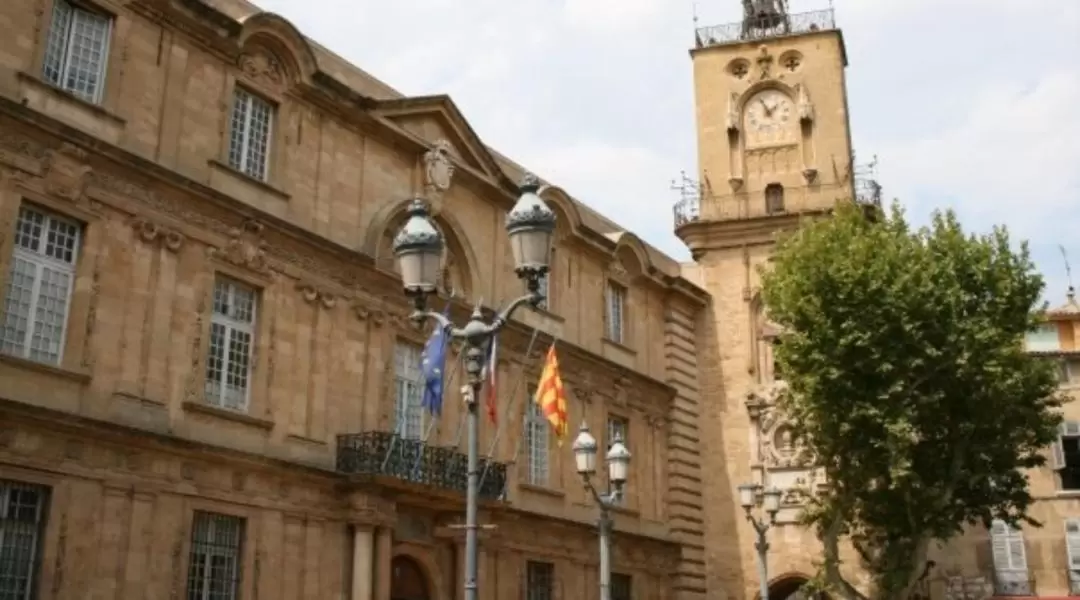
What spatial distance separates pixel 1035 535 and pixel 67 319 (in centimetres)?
2492

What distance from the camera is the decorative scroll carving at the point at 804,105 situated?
32125 millimetres

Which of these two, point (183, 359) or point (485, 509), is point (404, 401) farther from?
point (183, 359)

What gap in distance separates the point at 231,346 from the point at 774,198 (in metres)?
18.3

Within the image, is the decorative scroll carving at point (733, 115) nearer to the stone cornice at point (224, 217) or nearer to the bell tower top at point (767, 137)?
the bell tower top at point (767, 137)

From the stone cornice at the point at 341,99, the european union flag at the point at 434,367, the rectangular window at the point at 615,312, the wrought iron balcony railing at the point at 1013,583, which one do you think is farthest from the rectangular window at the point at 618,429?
the european union flag at the point at 434,367

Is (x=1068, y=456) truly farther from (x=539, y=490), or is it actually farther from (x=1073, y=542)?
(x=539, y=490)

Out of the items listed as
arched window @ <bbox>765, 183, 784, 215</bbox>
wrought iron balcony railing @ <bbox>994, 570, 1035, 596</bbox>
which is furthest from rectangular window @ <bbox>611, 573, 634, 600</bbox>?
arched window @ <bbox>765, 183, 784, 215</bbox>

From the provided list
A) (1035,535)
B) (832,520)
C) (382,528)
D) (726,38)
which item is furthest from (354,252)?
(1035,535)

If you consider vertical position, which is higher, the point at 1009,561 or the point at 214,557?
the point at 1009,561

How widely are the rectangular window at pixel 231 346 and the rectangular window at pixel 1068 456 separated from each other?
875 inches

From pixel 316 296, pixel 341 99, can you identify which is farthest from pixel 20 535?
pixel 341 99

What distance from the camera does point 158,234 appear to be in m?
16.7

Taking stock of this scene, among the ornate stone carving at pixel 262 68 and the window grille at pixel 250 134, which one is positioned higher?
the ornate stone carving at pixel 262 68

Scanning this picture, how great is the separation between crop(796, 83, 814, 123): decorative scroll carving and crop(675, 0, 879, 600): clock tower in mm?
38
